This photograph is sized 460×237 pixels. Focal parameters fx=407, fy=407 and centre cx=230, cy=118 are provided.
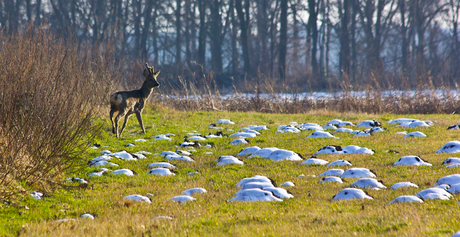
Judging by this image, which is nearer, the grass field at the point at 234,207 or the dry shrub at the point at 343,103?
the grass field at the point at 234,207

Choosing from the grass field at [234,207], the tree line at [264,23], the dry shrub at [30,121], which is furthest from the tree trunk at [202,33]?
the dry shrub at [30,121]

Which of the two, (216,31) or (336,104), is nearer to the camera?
(336,104)

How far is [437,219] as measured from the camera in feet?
13.7

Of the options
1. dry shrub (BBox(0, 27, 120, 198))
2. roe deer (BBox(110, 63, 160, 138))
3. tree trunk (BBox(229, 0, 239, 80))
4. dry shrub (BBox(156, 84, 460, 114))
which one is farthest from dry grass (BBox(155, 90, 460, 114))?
tree trunk (BBox(229, 0, 239, 80))

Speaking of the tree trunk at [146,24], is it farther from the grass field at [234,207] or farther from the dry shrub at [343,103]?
the grass field at [234,207]

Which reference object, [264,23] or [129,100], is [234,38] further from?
[129,100]

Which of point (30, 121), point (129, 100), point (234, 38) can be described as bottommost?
point (30, 121)

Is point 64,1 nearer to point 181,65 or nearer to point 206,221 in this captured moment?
point 181,65

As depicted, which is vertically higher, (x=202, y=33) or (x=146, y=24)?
(x=146, y=24)

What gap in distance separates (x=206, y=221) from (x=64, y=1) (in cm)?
3959

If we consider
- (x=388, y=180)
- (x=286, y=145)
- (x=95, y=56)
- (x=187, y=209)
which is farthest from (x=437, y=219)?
(x=95, y=56)

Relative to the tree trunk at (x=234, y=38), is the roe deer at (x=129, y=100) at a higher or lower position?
lower

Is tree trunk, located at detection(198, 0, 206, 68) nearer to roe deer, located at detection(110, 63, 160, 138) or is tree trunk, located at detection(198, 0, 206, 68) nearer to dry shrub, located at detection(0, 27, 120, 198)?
roe deer, located at detection(110, 63, 160, 138)

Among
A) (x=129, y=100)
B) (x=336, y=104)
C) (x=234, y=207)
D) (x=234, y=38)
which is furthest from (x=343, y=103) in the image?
(x=234, y=38)
